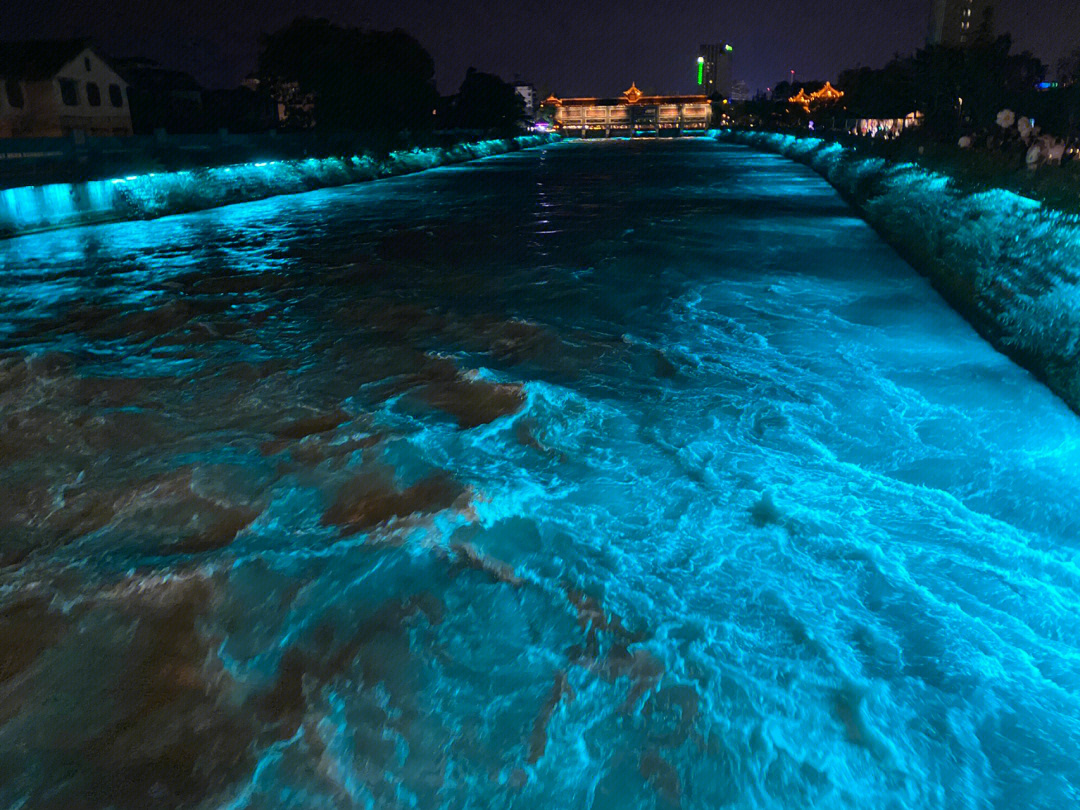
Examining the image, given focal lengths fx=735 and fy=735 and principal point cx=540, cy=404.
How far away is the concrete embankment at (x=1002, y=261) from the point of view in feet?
25.3

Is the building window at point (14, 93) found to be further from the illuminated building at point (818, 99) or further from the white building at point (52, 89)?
the illuminated building at point (818, 99)

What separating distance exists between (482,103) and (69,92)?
180 ft

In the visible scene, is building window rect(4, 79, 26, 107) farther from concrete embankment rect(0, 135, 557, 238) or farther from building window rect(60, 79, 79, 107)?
concrete embankment rect(0, 135, 557, 238)

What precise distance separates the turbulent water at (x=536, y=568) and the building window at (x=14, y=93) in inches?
1519

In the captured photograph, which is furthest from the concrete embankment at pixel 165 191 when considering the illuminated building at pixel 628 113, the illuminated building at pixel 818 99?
the illuminated building at pixel 628 113

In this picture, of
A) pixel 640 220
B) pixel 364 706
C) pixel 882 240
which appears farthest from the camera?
pixel 640 220

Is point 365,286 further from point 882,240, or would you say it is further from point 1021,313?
point 882,240

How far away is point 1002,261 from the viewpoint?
32.0 ft

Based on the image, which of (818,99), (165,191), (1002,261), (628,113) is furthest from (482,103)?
(628,113)

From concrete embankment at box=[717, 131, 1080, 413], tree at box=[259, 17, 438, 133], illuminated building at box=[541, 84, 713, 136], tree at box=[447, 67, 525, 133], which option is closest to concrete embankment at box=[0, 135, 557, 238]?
tree at box=[259, 17, 438, 133]

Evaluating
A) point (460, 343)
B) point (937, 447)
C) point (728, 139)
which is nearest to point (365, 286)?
point (460, 343)

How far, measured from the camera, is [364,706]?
3805 millimetres

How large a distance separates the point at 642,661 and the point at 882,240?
51.1 feet

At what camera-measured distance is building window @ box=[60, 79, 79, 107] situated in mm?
41438
